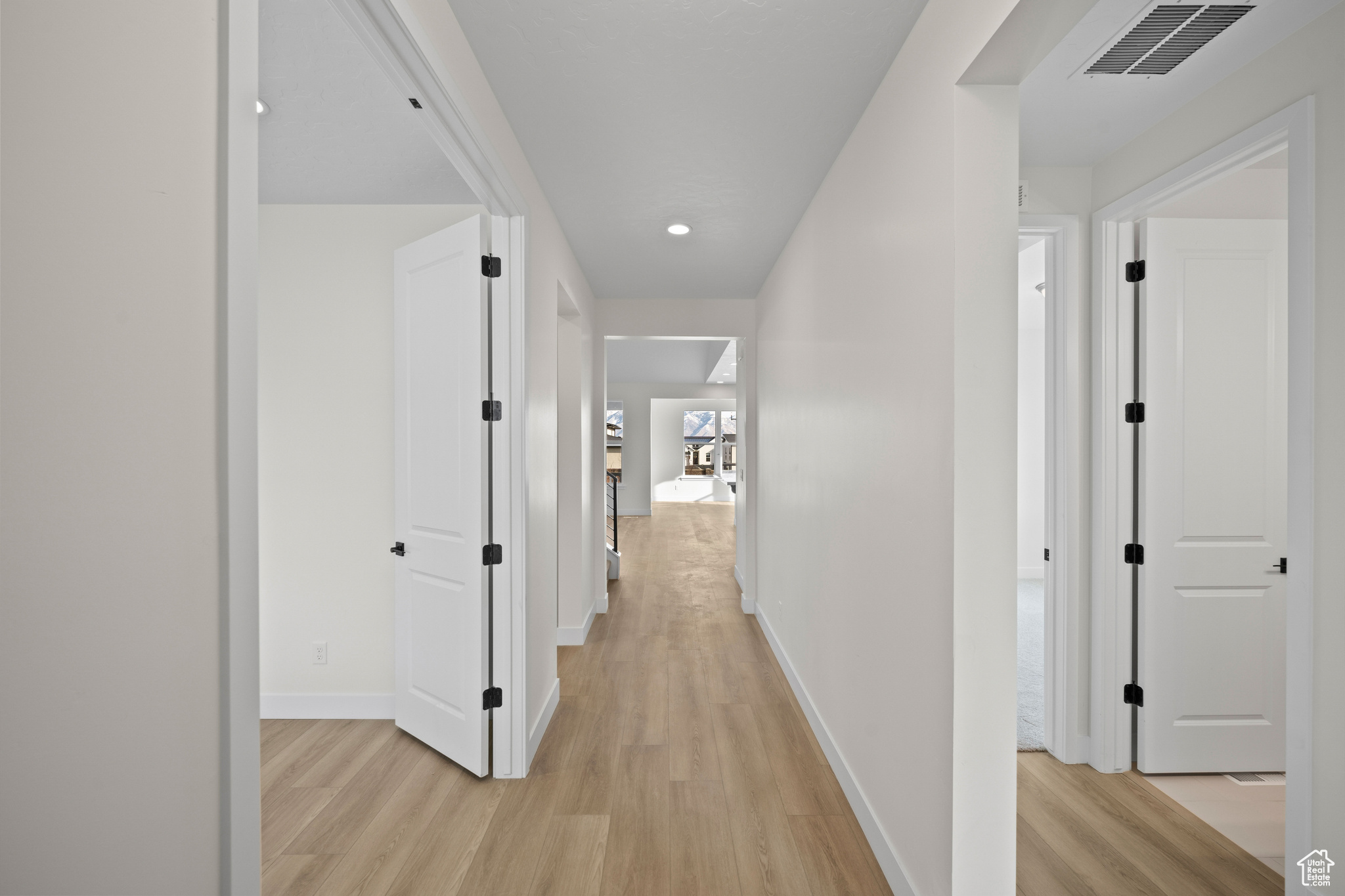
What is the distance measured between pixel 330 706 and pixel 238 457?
9.23 ft

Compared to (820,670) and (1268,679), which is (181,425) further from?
(1268,679)

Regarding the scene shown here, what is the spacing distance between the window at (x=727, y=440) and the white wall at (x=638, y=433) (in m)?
1.34

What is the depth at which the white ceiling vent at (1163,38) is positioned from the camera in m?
1.65

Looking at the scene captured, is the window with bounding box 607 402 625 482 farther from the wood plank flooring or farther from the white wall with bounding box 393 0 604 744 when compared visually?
the wood plank flooring

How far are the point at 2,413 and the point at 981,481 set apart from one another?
1678mm

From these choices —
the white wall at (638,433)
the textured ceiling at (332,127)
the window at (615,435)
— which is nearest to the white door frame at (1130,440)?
the textured ceiling at (332,127)

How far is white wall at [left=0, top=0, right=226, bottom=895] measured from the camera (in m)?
0.58

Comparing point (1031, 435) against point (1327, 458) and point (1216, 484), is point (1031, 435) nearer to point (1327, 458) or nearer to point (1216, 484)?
point (1216, 484)

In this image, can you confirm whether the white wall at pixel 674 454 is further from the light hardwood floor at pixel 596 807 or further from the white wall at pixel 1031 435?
the light hardwood floor at pixel 596 807

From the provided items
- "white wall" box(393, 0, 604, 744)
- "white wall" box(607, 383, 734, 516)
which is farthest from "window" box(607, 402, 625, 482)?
"white wall" box(393, 0, 604, 744)

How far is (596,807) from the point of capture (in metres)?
2.32

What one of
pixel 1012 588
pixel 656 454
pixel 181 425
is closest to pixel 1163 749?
pixel 1012 588

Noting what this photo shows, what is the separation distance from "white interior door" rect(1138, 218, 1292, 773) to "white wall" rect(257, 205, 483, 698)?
3.30 m

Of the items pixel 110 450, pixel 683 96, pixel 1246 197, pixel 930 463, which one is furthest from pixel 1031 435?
pixel 110 450
